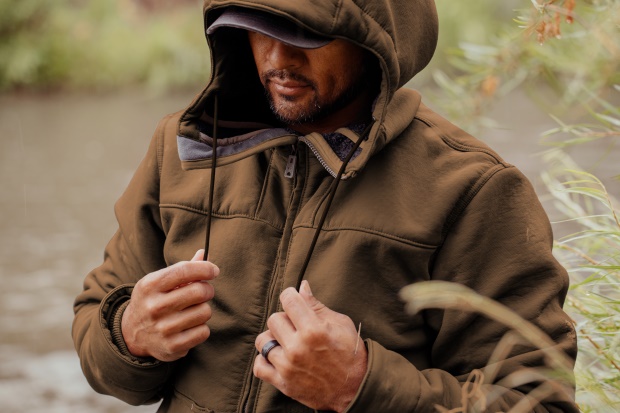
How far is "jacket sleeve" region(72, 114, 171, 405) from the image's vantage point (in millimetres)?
1666

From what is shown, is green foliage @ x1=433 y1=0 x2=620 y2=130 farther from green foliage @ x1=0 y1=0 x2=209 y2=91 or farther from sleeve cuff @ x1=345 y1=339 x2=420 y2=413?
green foliage @ x1=0 y1=0 x2=209 y2=91

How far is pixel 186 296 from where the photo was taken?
149 cm

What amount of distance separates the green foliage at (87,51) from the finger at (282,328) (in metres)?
9.06

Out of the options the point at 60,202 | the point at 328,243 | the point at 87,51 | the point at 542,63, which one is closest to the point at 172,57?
the point at 87,51

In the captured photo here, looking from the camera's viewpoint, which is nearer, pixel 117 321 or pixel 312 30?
pixel 312 30

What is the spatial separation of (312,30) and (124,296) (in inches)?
26.5

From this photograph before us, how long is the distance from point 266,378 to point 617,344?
0.72 metres

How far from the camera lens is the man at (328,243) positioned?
1432mm

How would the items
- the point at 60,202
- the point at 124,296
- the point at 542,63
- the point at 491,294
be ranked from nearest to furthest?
the point at 491,294
the point at 124,296
the point at 542,63
the point at 60,202

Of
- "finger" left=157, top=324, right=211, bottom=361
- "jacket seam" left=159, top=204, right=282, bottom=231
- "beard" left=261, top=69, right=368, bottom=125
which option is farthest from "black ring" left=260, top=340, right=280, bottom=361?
"beard" left=261, top=69, right=368, bottom=125

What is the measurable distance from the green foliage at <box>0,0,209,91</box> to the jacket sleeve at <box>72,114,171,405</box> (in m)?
8.51

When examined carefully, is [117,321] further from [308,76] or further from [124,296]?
[308,76]

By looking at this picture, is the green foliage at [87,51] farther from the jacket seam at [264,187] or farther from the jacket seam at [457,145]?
the jacket seam at [457,145]

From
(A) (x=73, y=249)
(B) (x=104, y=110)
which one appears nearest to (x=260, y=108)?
(A) (x=73, y=249)
